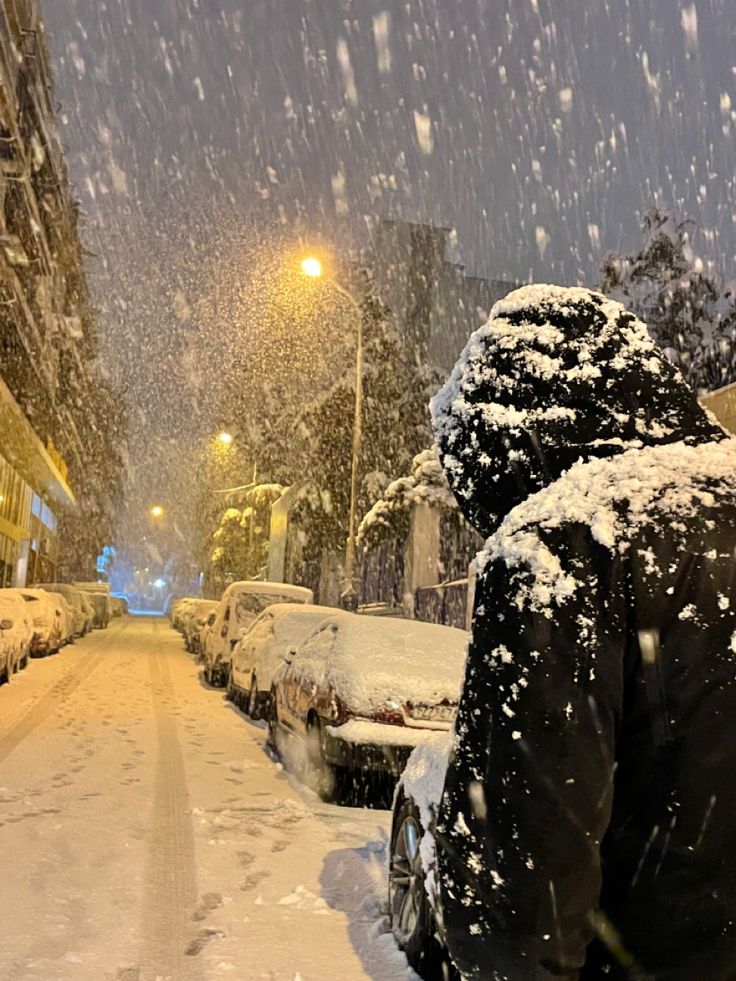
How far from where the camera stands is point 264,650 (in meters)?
11.6

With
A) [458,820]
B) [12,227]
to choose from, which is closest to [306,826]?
[458,820]

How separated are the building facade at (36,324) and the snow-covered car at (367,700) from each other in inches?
734

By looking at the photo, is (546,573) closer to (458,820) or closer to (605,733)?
(605,733)

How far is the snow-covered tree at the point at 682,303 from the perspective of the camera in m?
23.5

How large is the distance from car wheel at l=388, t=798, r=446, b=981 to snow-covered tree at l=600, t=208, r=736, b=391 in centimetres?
2127

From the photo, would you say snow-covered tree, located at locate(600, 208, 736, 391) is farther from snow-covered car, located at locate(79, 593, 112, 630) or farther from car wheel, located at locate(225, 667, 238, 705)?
snow-covered car, located at locate(79, 593, 112, 630)

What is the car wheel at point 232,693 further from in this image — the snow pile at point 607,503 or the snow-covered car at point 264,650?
the snow pile at point 607,503

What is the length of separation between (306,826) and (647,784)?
17.7 ft

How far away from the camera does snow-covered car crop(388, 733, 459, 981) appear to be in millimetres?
3605

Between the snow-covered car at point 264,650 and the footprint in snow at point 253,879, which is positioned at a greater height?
the snow-covered car at point 264,650

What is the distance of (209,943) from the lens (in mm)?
4031

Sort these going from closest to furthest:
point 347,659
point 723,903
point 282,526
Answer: point 723,903 < point 347,659 < point 282,526

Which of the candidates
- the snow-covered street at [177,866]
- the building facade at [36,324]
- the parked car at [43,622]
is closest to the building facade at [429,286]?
the building facade at [36,324]

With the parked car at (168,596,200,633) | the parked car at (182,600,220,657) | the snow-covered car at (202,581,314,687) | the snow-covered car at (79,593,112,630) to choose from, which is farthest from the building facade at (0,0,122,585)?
the snow-covered car at (202,581,314,687)
